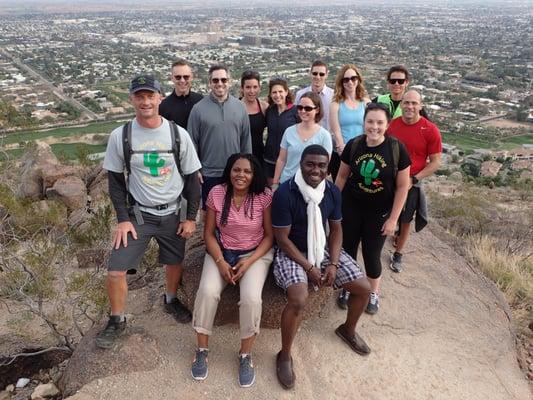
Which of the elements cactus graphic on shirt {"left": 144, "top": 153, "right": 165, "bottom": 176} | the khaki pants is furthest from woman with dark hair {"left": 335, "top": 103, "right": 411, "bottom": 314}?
cactus graphic on shirt {"left": 144, "top": 153, "right": 165, "bottom": 176}

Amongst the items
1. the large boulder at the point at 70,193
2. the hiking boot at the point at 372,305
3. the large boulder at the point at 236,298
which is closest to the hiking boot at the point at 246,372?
the large boulder at the point at 236,298

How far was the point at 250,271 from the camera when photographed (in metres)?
3.98

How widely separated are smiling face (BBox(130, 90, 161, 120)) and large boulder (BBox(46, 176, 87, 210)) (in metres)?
9.26

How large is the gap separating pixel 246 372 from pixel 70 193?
32.5 ft

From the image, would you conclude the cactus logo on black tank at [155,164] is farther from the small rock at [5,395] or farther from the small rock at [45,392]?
the small rock at [5,395]

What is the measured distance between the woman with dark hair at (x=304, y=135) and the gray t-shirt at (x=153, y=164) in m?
0.99

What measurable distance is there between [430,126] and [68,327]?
18.2ft

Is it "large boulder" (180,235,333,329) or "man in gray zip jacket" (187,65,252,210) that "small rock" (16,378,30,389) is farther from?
"man in gray zip jacket" (187,65,252,210)

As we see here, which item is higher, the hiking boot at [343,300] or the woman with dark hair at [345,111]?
the woman with dark hair at [345,111]

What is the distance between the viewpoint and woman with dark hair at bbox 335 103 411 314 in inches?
159

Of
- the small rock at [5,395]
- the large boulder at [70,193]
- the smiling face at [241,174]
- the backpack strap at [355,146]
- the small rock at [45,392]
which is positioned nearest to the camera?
the smiling face at [241,174]

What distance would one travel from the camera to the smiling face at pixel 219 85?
473 cm

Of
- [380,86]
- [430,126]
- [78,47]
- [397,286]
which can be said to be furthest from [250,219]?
[78,47]

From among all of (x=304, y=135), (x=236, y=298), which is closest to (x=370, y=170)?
(x=304, y=135)
